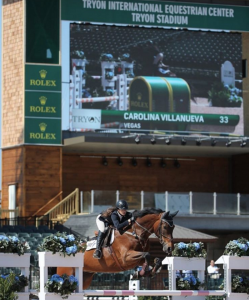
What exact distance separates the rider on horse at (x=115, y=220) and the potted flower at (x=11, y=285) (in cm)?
222

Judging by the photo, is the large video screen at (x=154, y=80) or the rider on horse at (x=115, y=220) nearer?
the rider on horse at (x=115, y=220)

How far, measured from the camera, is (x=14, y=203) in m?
36.3

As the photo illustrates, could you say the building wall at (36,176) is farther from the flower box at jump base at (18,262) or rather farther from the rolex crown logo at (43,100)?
the flower box at jump base at (18,262)

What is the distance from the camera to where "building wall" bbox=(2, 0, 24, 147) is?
1426 inches

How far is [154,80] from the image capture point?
37281mm

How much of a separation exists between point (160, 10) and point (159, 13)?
133 mm

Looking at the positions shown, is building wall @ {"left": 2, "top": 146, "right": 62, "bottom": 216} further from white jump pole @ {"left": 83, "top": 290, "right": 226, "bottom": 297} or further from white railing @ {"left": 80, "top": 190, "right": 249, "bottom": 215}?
white jump pole @ {"left": 83, "top": 290, "right": 226, "bottom": 297}

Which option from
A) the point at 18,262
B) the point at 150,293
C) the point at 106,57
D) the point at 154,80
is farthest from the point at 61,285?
the point at 154,80

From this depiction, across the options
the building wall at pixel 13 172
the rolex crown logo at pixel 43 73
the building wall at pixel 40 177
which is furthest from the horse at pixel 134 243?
the rolex crown logo at pixel 43 73

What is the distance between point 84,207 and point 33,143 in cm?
402

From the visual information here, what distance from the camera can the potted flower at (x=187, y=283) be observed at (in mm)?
16188

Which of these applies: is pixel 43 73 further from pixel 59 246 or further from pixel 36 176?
pixel 59 246

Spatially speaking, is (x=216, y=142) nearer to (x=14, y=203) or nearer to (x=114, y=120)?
(x=114, y=120)

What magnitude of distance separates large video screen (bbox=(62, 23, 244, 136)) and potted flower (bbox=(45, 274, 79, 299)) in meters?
21.8
